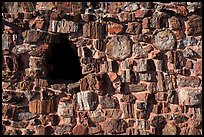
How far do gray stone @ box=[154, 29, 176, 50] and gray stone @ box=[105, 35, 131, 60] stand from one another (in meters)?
0.32

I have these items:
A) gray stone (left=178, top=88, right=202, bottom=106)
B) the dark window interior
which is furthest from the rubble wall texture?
the dark window interior

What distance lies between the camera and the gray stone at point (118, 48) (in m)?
3.96

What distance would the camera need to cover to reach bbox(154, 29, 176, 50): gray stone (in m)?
3.88

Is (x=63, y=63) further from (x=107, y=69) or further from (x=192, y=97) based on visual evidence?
(x=192, y=97)

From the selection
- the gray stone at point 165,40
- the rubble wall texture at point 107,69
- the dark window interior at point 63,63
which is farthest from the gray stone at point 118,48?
the dark window interior at point 63,63

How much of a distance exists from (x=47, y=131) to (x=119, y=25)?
4.88ft

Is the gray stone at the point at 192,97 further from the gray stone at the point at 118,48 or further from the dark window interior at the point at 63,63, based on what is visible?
the dark window interior at the point at 63,63

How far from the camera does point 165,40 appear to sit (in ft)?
12.7

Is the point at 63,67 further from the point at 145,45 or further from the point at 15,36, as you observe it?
the point at 145,45

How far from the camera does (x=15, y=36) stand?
414 cm

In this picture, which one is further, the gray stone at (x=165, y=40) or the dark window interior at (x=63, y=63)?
the dark window interior at (x=63, y=63)

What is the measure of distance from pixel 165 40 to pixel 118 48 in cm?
52

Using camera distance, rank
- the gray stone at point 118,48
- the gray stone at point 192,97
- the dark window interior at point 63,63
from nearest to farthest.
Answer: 1. the gray stone at point 192,97
2. the gray stone at point 118,48
3. the dark window interior at point 63,63

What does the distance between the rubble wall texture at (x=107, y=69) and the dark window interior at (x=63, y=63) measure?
19 centimetres
